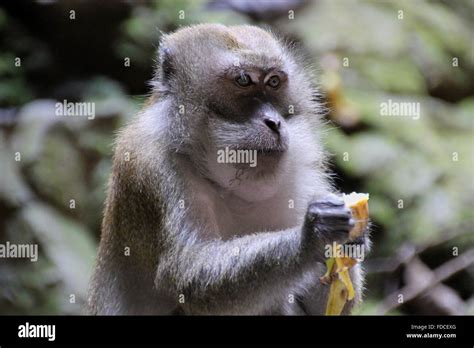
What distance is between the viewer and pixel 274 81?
4.14 meters

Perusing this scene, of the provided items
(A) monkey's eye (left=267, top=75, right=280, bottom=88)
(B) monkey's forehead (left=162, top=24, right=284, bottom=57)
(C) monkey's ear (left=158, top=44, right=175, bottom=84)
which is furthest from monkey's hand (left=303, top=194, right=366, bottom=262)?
(C) monkey's ear (left=158, top=44, right=175, bottom=84)

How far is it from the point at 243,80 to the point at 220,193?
0.66 metres

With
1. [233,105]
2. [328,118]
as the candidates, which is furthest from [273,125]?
[328,118]

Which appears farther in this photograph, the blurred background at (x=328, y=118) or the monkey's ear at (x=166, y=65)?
the blurred background at (x=328, y=118)

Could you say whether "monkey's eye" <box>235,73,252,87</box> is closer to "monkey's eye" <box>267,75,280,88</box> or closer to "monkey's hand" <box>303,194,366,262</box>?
"monkey's eye" <box>267,75,280,88</box>

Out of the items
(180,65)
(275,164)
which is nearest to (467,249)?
(275,164)

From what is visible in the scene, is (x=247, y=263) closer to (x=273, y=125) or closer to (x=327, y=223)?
(x=327, y=223)

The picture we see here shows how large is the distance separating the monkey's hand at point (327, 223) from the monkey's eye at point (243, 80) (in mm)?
810

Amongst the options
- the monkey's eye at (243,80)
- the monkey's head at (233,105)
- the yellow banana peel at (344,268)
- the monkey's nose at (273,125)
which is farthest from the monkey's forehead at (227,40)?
the yellow banana peel at (344,268)

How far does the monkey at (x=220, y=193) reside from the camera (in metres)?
3.82

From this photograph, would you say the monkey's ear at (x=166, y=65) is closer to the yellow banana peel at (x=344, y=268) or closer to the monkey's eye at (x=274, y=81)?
the monkey's eye at (x=274, y=81)
